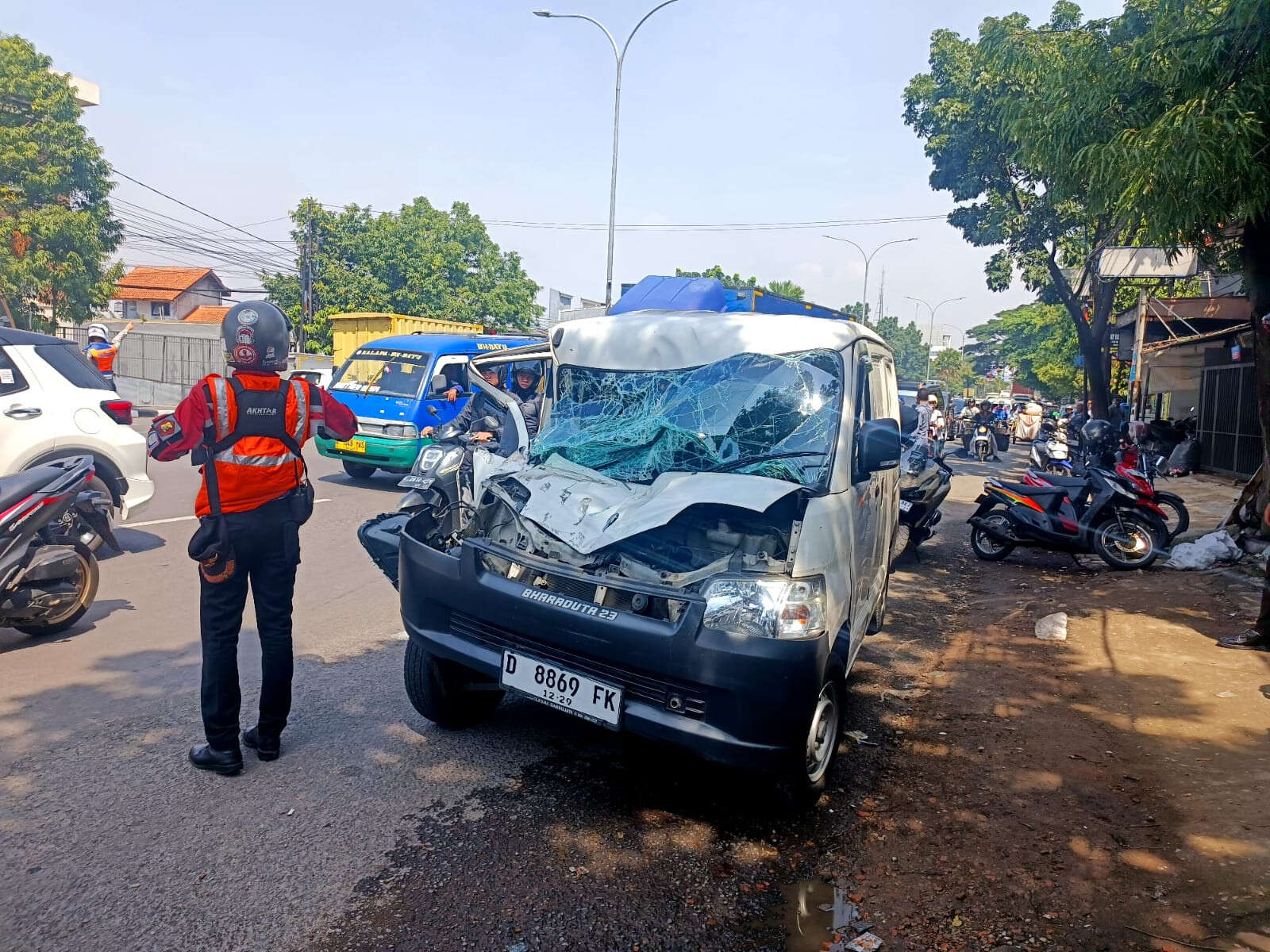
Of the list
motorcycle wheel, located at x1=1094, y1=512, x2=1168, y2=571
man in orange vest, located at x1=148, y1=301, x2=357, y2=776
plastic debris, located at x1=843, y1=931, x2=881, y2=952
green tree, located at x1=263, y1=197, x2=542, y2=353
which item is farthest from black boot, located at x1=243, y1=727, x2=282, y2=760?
green tree, located at x1=263, y1=197, x2=542, y2=353

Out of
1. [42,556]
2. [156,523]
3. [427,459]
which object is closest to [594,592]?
[427,459]

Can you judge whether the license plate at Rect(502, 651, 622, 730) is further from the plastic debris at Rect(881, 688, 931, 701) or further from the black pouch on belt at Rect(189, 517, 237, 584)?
the plastic debris at Rect(881, 688, 931, 701)

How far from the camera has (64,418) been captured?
674 cm

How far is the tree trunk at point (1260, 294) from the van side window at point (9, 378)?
9.65 meters

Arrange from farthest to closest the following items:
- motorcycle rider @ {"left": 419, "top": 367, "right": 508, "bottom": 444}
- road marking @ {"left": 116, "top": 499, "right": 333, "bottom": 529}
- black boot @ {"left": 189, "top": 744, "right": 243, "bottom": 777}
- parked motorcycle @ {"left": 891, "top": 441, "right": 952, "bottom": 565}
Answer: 1. parked motorcycle @ {"left": 891, "top": 441, "right": 952, "bottom": 565}
2. road marking @ {"left": 116, "top": 499, "right": 333, "bottom": 529}
3. motorcycle rider @ {"left": 419, "top": 367, "right": 508, "bottom": 444}
4. black boot @ {"left": 189, "top": 744, "right": 243, "bottom": 777}

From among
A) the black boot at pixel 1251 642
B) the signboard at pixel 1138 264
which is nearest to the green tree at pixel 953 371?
the signboard at pixel 1138 264

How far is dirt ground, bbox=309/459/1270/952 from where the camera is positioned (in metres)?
2.70

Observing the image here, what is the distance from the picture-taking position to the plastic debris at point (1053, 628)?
6.12 metres

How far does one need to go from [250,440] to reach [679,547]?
1.82 meters

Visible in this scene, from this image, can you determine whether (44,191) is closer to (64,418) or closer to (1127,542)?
(64,418)

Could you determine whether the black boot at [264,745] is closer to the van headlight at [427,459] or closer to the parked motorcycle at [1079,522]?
the van headlight at [427,459]

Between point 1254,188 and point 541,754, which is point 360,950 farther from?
point 1254,188

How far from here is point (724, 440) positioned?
4.07 m

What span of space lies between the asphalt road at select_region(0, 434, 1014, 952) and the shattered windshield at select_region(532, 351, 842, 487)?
1.32 metres
